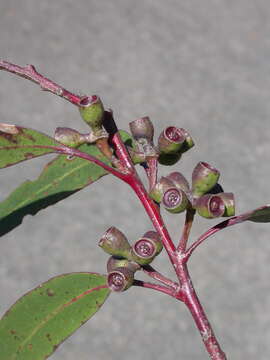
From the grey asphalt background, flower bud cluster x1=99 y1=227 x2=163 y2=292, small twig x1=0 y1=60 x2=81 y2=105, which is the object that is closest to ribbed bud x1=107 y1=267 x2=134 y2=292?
flower bud cluster x1=99 y1=227 x2=163 y2=292

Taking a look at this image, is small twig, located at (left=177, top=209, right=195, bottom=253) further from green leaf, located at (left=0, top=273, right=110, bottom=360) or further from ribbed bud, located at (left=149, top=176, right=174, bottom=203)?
green leaf, located at (left=0, top=273, right=110, bottom=360)

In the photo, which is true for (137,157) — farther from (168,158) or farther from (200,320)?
(200,320)

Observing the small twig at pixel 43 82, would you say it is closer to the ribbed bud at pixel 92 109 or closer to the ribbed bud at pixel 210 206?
the ribbed bud at pixel 92 109

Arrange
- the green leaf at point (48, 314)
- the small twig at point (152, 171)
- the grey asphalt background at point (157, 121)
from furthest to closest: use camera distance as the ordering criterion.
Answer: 1. the grey asphalt background at point (157, 121)
2. the green leaf at point (48, 314)
3. the small twig at point (152, 171)

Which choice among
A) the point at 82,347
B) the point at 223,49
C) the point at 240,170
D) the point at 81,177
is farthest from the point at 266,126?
the point at 81,177

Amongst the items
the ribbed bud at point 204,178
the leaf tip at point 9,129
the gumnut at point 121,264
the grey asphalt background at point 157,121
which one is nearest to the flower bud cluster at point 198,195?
the ribbed bud at point 204,178

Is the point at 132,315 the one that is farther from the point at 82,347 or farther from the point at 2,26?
the point at 2,26
